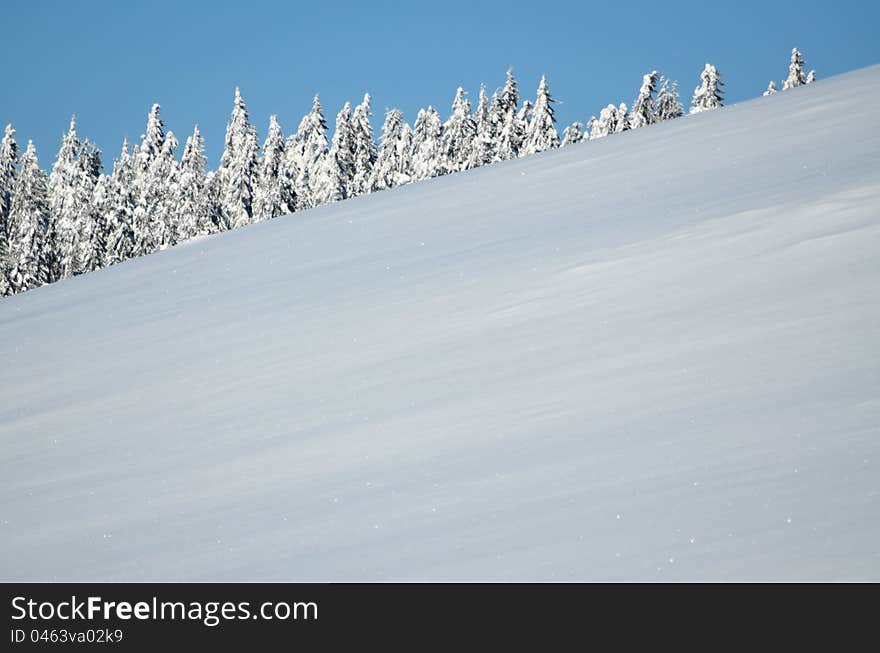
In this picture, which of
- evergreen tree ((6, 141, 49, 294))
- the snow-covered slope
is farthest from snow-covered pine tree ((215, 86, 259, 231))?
the snow-covered slope

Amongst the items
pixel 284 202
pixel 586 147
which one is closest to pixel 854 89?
→ pixel 586 147

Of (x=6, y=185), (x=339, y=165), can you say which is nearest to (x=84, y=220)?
(x=6, y=185)

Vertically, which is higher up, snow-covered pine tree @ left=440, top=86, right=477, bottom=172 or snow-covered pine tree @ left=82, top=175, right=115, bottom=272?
snow-covered pine tree @ left=440, top=86, right=477, bottom=172

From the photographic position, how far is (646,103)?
5844 cm

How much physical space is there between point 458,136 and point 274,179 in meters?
13.5

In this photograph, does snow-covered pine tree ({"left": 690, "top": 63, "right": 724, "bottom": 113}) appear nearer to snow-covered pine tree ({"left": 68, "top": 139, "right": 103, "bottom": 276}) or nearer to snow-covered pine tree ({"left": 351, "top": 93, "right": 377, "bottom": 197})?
snow-covered pine tree ({"left": 351, "top": 93, "right": 377, "bottom": 197})

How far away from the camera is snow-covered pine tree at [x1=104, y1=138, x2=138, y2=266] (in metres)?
57.4

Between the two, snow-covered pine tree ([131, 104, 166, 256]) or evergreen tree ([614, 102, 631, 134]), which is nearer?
snow-covered pine tree ([131, 104, 166, 256])

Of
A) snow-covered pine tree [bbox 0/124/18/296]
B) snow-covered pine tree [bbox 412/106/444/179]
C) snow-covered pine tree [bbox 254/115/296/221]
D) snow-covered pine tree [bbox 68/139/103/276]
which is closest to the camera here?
snow-covered pine tree [bbox 254/115/296/221]

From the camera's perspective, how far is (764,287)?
5.34m

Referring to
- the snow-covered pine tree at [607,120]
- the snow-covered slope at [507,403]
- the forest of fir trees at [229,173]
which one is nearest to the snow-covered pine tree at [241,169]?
the forest of fir trees at [229,173]

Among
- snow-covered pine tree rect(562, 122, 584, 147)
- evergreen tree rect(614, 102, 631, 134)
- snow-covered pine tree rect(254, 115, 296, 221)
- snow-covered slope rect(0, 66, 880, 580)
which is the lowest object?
snow-covered slope rect(0, 66, 880, 580)

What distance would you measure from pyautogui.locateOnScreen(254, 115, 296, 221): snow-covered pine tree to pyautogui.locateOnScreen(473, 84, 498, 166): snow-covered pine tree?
39.8ft
